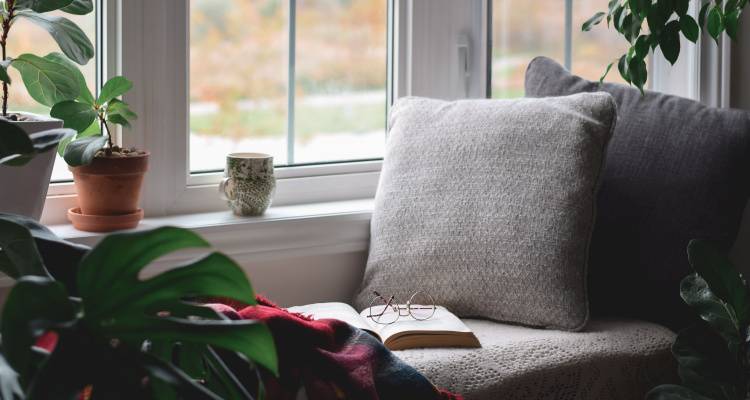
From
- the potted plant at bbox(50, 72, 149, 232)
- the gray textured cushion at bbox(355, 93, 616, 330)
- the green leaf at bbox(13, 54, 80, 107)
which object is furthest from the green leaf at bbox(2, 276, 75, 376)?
the gray textured cushion at bbox(355, 93, 616, 330)

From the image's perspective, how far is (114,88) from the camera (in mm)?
1900

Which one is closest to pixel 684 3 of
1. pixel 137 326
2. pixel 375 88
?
pixel 375 88

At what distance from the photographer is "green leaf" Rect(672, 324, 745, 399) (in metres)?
1.93

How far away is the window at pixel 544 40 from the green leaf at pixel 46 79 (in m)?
1.22

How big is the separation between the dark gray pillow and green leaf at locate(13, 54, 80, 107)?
117 cm

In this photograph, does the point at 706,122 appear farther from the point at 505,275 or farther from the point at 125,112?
the point at 125,112

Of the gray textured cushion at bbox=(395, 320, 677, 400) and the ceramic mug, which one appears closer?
the gray textured cushion at bbox=(395, 320, 677, 400)

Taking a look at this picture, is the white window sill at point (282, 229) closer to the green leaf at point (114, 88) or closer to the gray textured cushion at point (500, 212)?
the gray textured cushion at point (500, 212)

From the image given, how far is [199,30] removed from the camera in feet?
7.22

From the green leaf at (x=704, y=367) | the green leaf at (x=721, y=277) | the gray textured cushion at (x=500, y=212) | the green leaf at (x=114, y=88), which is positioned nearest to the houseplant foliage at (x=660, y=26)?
the gray textured cushion at (x=500, y=212)

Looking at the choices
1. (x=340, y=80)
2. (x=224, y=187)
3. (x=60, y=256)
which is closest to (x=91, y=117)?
(x=224, y=187)

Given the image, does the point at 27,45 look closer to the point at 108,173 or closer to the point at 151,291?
the point at 108,173

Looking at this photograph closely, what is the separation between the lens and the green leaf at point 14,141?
0.93m

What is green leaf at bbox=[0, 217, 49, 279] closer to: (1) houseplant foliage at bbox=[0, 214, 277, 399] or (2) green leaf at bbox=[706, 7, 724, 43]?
(1) houseplant foliage at bbox=[0, 214, 277, 399]
